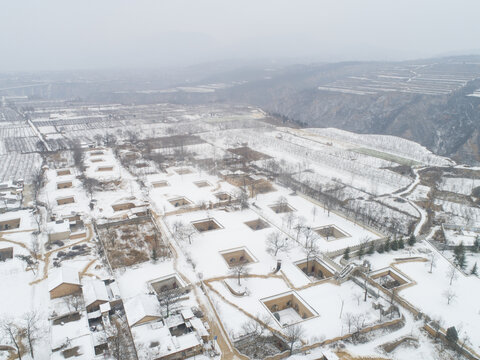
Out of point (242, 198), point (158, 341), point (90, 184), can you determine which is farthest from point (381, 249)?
point (90, 184)

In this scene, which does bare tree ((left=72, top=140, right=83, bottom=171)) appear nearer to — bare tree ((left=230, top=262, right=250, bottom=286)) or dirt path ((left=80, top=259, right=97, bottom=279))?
dirt path ((left=80, top=259, right=97, bottom=279))

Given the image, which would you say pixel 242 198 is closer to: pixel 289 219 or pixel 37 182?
pixel 289 219

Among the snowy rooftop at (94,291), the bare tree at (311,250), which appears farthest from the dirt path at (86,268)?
the bare tree at (311,250)

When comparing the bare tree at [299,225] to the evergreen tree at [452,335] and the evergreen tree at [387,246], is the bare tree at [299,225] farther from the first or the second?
the evergreen tree at [452,335]

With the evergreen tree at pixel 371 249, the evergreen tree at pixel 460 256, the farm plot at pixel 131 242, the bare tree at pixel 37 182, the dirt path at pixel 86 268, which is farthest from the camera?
the bare tree at pixel 37 182

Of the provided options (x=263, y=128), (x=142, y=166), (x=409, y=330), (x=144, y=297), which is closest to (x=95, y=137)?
(x=142, y=166)
